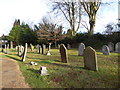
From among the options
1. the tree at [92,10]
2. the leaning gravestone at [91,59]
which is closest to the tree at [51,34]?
the tree at [92,10]

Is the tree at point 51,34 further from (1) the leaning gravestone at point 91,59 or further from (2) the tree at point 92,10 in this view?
(1) the leaning gravestone at point 91,59

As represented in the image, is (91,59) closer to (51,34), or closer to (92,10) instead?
(92,10)

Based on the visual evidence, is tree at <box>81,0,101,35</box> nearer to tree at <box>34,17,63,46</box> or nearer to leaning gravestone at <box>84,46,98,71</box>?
tree at <box>34,17,63,46</box>

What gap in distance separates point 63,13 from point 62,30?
546 centimetres

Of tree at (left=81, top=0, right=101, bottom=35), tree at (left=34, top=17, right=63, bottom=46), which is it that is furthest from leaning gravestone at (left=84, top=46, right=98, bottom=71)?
tree at (left=34, top=17, right=63, bottom=46)

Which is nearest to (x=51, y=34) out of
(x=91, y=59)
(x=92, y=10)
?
(x=92, y=10)

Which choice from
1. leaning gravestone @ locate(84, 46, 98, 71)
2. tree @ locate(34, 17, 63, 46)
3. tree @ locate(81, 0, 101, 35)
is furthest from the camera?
tree @ locate(34, 17, 63, 46)

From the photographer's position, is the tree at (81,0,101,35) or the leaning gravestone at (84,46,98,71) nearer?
the leaning gravestone at (84,46,98,71)

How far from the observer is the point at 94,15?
24844mm

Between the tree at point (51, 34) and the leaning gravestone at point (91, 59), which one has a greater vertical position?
the tree at point (51, 34)

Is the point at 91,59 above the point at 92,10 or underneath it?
underneath

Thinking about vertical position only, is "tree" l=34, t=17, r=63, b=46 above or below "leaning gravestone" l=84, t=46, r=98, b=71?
above

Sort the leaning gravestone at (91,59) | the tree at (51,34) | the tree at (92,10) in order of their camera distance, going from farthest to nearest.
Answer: the tree at (51,34)
the tree at (92,10)
the leaning gravestone at (91,59)

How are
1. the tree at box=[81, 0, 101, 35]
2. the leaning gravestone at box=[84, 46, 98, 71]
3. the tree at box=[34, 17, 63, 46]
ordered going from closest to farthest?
the leaning gravestone at box=[84, 46, 98, 71]
the tree at box=[81, 0, 101, 35]
the tree at box=[34, 17, 63, 46]
